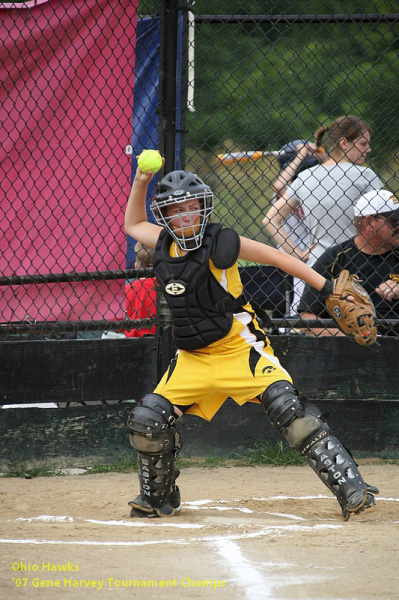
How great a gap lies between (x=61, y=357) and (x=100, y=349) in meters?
0.26

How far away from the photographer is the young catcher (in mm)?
4238

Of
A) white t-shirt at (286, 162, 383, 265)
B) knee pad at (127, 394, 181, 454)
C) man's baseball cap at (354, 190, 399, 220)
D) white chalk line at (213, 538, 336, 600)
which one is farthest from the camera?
white t-shirt at (286, 162, 383, 265)

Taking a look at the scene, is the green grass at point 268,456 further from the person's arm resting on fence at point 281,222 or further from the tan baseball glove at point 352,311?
the tan baseball glove at point 352,311

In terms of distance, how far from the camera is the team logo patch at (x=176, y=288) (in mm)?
4270

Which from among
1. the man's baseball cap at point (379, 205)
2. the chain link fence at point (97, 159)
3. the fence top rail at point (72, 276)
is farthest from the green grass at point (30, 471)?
the man's baseball cap at point (379, 205)

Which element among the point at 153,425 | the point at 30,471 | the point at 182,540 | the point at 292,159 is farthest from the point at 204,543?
the point at 292,159

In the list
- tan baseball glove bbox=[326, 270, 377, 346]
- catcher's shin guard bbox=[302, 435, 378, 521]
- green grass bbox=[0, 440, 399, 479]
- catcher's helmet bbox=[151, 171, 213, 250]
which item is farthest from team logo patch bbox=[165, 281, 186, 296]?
green grass bbox=[0, 440, 399, 479]

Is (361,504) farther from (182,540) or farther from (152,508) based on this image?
(152,508)

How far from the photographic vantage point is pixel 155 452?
429 cm

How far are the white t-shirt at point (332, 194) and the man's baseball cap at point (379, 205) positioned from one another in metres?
0.36

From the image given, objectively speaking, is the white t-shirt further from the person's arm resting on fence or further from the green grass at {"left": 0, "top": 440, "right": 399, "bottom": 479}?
the green grass at {"left": 0, "top": 440, "right": 399, "bottom": 479}

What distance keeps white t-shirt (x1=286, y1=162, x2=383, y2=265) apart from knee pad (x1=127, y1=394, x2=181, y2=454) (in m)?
2.02

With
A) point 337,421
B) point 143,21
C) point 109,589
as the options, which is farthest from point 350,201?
point 109,589

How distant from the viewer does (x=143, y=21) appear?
5836mm
